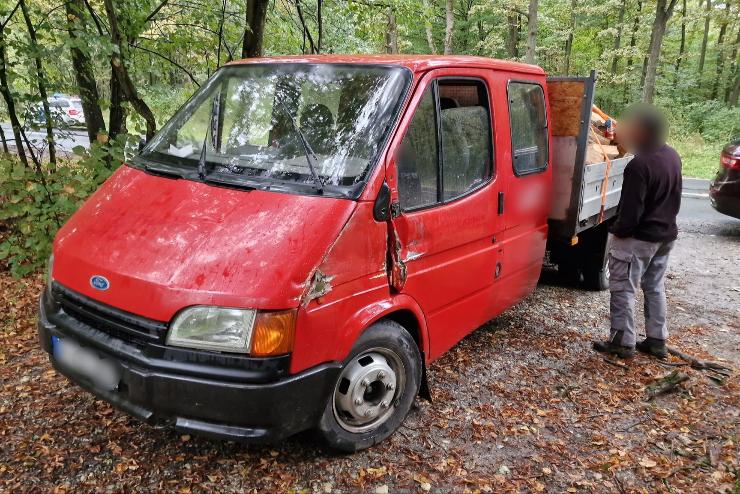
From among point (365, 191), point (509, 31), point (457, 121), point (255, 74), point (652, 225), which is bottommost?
point (652, 225)

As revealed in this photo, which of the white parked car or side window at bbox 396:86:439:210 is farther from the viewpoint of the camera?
the white parked car

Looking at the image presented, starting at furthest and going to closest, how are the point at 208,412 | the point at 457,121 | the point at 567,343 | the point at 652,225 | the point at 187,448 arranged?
the point at 567,343
the point at 652,225
the point at 457,121
the point at 187,448
the point at 208,412

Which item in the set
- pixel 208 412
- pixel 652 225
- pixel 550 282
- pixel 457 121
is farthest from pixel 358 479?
pixel 550 282

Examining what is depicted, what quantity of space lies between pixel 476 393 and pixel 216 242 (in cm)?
217

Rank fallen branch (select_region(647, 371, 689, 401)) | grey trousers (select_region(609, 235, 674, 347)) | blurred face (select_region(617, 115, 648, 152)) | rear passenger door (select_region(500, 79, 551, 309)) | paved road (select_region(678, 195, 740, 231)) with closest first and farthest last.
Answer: fallen branch (select_region(647, 371, 689, 401))
rear passenger door (select_region(500, 79, 551, 309))
blurred face (select_region(617, 115, 648, 152))
grey trousers (select_region(609, 235, 674, 347))
paved road (select_region(678, 195, 740, 231))

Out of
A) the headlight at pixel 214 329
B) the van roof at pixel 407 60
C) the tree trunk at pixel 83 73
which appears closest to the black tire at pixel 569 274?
the van roof at pixel 407 60

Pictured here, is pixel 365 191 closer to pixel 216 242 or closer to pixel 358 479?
pixel 216 242

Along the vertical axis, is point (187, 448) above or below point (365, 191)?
below

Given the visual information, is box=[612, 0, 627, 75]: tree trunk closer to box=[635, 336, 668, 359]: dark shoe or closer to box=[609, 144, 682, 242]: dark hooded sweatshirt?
box=[609, 144, 682, 242]: dark hooded sweatshirt

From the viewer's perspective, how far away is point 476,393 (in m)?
3.64

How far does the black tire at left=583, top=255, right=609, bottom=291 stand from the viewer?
5.79m

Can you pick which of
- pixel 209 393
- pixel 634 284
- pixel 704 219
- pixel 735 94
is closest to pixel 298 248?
pixel 209 393

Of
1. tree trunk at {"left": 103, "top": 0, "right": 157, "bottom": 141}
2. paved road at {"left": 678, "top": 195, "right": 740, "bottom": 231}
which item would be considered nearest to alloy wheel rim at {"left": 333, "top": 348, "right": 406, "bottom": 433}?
tree trunk at {"left": 103, "top": 0, "right": 157, "bottom": 141}

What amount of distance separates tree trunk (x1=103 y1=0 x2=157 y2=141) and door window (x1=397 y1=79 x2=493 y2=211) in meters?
3.97
